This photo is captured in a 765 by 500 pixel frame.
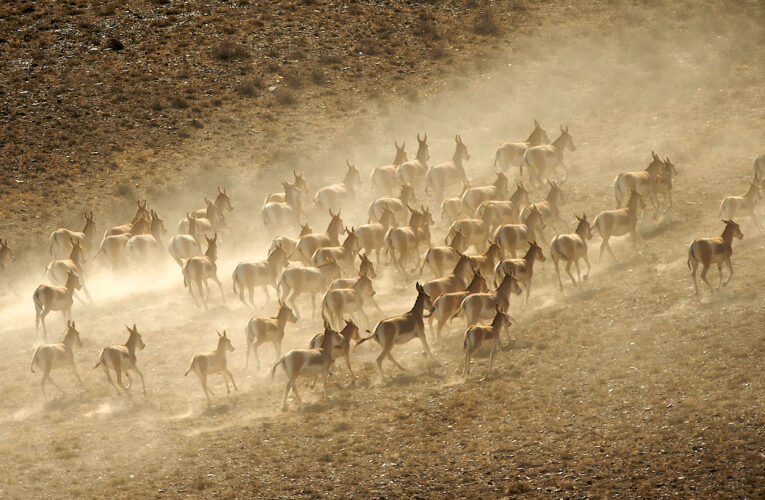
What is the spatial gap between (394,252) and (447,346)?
5.94 metres

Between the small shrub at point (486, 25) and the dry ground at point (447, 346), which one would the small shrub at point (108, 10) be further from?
the small shrub at point (486, 25)

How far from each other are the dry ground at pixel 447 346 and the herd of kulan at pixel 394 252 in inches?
30.3

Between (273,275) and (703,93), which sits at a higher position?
(703,93)

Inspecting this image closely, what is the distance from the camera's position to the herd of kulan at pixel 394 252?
23.7 m

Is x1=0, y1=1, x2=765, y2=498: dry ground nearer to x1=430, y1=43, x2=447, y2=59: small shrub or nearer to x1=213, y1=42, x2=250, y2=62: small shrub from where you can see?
x1=430, y1=43, x2=447, y2=59: small shrub

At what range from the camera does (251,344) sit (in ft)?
80.8

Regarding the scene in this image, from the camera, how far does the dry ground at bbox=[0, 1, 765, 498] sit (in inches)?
760

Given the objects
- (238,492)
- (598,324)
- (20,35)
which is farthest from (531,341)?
(20,35)

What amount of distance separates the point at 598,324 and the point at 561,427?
16.4ft

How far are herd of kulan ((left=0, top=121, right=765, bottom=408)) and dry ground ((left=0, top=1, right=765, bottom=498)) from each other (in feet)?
2.52

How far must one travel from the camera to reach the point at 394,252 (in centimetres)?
3023

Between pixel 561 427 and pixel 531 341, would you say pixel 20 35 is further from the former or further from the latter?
pixel 561 427

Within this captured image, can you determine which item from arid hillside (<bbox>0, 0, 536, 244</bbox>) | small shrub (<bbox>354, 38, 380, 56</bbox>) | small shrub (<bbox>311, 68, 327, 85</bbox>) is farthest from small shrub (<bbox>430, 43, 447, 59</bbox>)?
small shrub (<bbox>311, 68, 327, 85</bbox>)

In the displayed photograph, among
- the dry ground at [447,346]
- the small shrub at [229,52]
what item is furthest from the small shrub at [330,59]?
the small shrub at [229,52]
